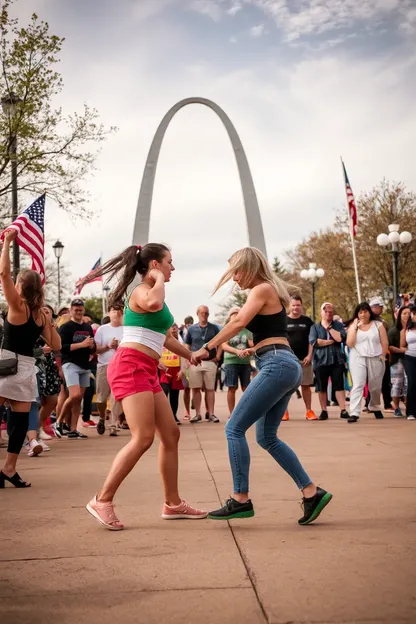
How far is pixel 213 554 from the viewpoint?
4590 millimetres

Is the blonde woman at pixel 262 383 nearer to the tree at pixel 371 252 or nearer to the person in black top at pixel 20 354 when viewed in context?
the person in black top at pixel 20 354

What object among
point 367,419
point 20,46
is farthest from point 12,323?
point 20,46

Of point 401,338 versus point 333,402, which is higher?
point 401,338

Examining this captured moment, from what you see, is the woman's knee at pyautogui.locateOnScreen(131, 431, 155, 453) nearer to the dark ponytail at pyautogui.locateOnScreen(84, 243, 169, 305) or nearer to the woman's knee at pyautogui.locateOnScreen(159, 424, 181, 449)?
the woman's knee at pyautogui.locateOnScreen(159, 424, 181, 449)

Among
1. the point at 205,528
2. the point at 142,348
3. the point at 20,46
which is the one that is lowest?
the point at 205,528

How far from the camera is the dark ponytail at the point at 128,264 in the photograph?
5.84 meters

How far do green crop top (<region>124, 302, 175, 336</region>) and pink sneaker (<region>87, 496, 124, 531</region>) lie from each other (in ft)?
3.97

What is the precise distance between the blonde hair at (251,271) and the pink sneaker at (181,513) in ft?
5.12

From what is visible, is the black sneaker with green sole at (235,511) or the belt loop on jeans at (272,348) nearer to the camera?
the black sneaker with green sole at (235,511)

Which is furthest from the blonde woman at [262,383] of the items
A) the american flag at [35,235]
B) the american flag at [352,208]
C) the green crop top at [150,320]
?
the american flag at [352,208]

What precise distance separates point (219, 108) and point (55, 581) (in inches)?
1449

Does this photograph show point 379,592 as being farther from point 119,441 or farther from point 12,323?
point 119,441

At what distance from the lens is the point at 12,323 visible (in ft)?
24.5

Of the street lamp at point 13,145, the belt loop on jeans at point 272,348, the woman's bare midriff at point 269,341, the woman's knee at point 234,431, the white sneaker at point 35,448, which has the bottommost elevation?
the white sneaker at point 35,448
